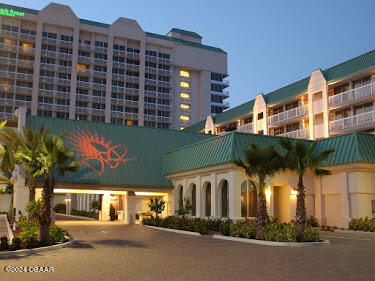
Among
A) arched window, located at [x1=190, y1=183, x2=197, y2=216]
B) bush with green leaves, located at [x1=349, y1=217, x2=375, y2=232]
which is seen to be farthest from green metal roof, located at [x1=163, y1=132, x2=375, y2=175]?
bush with green leaves, located at [x1=349, y1=217, x2=375, y2=232]

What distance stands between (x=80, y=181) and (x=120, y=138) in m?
6.46

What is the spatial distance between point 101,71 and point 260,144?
63798 millimetres

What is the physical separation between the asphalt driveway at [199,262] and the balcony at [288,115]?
3043 cm

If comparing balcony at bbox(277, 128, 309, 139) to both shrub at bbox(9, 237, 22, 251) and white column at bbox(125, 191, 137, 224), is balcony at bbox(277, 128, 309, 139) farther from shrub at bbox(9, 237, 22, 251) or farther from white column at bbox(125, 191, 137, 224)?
shrub at bbox(9, 237, 22, 251)

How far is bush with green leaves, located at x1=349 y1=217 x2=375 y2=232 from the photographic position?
28516 mm

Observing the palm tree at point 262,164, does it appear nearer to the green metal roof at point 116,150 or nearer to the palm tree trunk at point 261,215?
the palm tree trunk at point 261,215

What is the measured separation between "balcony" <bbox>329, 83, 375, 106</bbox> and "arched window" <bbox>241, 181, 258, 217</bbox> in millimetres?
17029

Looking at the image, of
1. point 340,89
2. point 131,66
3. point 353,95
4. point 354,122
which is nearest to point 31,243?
point 354,122

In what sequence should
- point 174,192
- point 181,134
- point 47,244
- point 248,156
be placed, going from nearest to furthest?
point 47,244 → point 248,156 → point 174,192 → point 181,134

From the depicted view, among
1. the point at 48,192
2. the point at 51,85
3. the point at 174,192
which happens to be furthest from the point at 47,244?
the point at 51,85

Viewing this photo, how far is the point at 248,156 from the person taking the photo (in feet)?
78.7

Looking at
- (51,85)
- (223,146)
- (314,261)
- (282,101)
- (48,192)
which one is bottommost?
(314,261)

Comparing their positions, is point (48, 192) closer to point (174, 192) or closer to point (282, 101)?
point (174, 192)

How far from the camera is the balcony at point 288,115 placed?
163 ft
